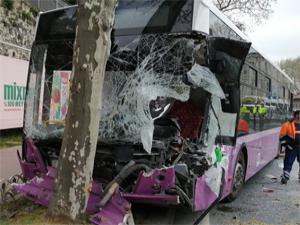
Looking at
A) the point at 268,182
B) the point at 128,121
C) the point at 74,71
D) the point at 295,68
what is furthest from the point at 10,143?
the point at 295,68

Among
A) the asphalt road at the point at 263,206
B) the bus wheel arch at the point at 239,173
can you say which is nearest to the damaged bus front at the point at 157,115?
the asphalt road at the point at 263,206

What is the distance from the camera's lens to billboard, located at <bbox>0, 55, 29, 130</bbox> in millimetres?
13984

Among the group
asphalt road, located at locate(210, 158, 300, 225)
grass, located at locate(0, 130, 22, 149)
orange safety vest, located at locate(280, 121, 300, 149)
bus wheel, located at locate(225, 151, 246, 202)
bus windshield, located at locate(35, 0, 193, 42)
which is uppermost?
bus windshield, located at locate(35, 0, 193, 42)

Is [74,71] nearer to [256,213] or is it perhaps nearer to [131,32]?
[131,32]

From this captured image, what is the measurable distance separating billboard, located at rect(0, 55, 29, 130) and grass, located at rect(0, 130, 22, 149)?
44 centimetres

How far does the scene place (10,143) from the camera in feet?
45.6

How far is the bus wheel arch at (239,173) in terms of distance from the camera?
748 centimetres

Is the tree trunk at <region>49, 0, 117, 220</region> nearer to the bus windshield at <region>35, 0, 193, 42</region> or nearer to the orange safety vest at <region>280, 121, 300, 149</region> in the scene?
the bus windshield at <region>35, 0, 193, 42</region>

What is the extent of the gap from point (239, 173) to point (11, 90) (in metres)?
9.38

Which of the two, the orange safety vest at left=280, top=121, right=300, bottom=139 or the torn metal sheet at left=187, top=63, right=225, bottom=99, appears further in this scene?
the orange safety vest at left=280, top=121, right=300, bottom=139

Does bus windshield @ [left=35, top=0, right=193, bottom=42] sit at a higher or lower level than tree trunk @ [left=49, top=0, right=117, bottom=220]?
higher

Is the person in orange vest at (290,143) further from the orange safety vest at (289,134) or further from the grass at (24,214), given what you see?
the grass at (24,214)

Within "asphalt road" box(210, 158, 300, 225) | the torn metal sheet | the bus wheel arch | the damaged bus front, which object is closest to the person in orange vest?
"asphalt road" box(210, 158, 300, 225)

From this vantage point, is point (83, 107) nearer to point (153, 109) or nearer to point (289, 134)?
point (153, 109)
